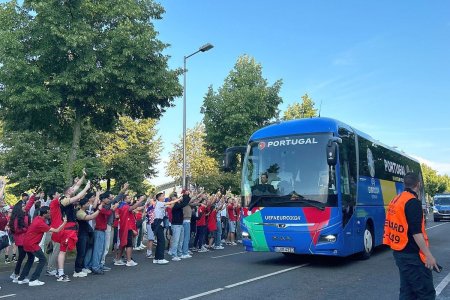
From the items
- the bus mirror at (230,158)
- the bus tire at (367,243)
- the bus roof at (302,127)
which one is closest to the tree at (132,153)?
the bus mirror at (230,158)

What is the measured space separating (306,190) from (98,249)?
201 inches

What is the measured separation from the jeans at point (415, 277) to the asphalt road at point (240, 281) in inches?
92.9

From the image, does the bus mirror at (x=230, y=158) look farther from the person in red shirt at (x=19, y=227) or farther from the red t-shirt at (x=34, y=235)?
the person in red shirt at (x=19, y=227)

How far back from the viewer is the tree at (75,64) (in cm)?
1527

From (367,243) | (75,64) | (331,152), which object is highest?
(75,64)

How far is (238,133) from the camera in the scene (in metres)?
30.9

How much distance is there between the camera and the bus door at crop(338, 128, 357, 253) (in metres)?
10.4

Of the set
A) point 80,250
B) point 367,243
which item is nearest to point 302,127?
point 367,243

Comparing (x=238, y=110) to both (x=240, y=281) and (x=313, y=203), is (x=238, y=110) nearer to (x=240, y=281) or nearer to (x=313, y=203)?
(x=313, y=203)

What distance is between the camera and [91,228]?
10.4 meters

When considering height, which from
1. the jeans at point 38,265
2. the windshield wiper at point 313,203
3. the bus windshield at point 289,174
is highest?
the bus windshield at point 289,174

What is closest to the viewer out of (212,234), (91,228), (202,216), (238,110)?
(91,228)

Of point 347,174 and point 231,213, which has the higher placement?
point 347,174

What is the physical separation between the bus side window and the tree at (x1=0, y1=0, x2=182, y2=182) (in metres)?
8.16
